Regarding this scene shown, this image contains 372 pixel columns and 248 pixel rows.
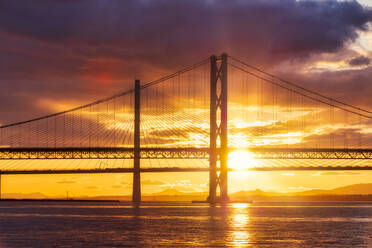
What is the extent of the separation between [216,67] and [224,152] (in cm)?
1355

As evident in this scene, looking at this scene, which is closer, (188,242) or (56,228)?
(188,242)

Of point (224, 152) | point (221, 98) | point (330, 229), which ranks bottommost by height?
point (330, 229)

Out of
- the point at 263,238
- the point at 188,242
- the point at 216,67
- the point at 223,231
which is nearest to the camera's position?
the point at 188,242

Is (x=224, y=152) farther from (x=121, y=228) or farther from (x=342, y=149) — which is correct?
(x=121, y=228)

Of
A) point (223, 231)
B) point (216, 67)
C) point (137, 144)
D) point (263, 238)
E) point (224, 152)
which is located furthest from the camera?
point (137, 144)

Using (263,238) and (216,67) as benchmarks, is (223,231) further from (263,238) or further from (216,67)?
(216,67)

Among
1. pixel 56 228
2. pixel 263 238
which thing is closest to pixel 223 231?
pixel 263 238

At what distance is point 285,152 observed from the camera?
320 feet

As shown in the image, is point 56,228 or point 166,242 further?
point 56,228

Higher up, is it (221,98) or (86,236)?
(221,98)

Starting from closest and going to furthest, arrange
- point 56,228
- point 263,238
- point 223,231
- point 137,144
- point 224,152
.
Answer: point 263,238
point 223,231
point 56,228
point 224,152
point 137,144

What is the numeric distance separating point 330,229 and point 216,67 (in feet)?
140

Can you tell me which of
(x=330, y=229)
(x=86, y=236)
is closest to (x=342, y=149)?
(x=330, y=229)

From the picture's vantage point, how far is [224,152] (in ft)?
275
